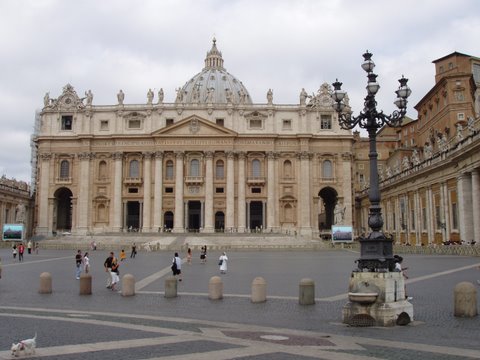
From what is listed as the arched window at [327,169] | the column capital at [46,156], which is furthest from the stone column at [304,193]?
the column capital at [46,156]

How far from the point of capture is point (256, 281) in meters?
16.5

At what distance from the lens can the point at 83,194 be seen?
74.8m

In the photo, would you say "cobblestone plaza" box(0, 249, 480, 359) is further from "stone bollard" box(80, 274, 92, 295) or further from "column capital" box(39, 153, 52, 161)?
"column capital" box(39, 153, 52, 161)

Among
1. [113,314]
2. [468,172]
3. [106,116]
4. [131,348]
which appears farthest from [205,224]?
[131,348]

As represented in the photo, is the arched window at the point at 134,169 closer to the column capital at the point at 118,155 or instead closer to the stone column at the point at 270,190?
the column capital at the point at 118,155

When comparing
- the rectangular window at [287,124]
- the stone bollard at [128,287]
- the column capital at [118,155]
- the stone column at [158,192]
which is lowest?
the stone bollard at [128,287]

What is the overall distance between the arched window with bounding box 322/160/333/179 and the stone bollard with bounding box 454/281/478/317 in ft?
208

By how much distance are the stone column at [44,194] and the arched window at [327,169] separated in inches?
1484

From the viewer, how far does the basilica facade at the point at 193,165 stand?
74125 millimetres

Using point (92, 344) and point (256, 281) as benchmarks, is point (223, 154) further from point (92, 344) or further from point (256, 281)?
point (92, 344)

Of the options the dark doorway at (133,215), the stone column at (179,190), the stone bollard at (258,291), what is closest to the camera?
the stone bollard at (258,291)

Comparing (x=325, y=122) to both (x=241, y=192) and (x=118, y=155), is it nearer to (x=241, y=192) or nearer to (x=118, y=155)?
(x=241, y=192)

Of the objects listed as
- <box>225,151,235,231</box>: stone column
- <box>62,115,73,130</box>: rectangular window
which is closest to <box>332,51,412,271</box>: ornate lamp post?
<box>225,151,235,231</box>: stone column

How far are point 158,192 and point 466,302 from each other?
63.2m
